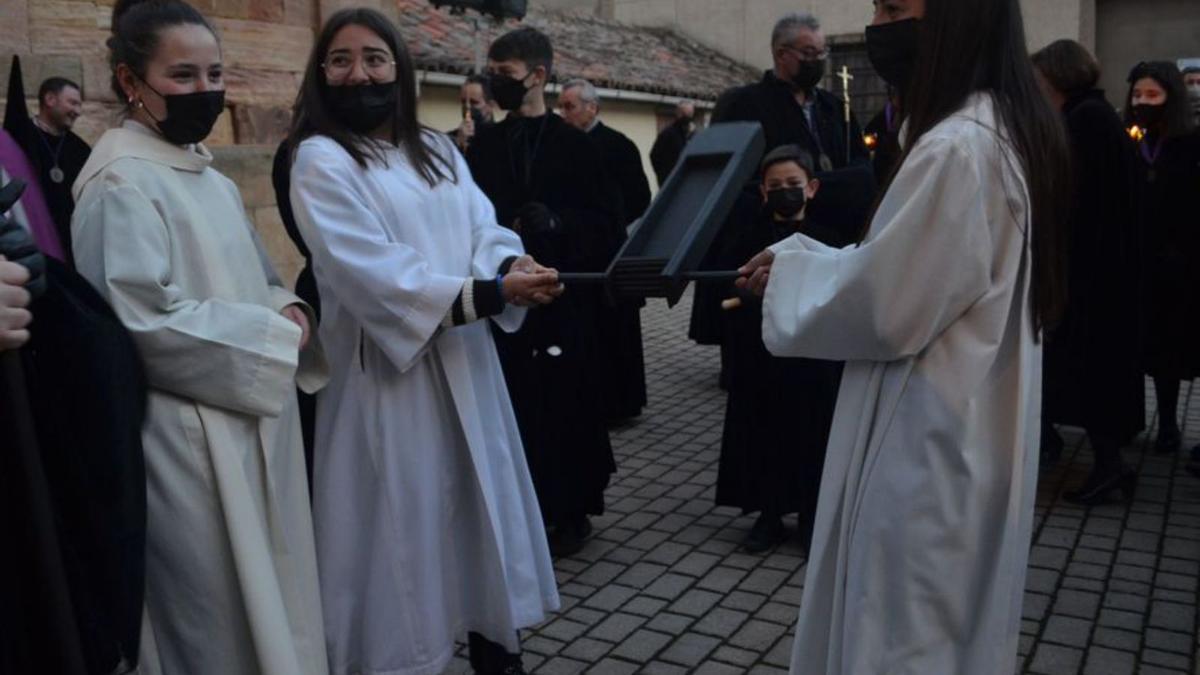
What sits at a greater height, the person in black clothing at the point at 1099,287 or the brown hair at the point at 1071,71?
the brown hair at the point at 1071,71

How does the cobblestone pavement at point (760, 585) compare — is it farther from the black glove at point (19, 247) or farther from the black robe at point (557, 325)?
the black glove at point (19, 247)

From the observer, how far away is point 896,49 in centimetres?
266

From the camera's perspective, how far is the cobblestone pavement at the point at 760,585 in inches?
165

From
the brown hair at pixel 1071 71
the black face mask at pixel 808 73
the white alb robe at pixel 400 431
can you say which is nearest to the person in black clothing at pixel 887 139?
the black face mask at pixel 808 73

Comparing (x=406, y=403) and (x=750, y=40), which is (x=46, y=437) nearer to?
(x=406, y=403)

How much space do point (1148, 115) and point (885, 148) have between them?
3827mm

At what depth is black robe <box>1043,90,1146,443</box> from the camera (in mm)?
5734

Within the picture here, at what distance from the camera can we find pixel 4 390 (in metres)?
2.16

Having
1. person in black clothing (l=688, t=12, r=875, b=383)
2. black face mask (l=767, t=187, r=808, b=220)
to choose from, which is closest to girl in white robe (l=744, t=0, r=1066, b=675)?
black face mask (l=767, t=187, r=808, b=220)

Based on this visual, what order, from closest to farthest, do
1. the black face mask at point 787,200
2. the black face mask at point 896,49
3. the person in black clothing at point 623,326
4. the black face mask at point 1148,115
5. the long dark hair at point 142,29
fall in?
1. the black face mask at point 896,49
2. the long dark hair at point 142,29
3. the black face mask at point 787,200
4. the black face mask at point 1148,115
5. the person in black clothing at point 623,326

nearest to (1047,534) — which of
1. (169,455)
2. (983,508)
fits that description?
(983,508)

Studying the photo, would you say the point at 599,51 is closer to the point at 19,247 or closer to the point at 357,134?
the point at 357,134

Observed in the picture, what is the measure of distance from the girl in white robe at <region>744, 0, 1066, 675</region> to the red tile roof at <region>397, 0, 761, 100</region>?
428 inches

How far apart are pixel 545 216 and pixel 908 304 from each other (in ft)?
9.50
